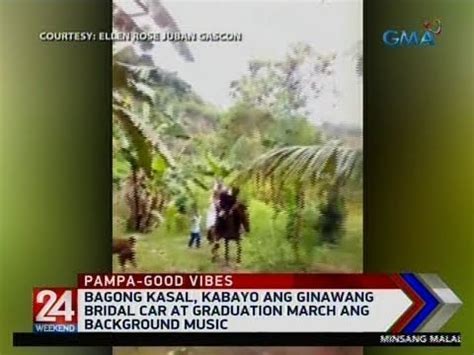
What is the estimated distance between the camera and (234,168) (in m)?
1.64

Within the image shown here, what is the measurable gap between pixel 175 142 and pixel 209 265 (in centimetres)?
32

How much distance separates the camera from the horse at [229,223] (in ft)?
5.38

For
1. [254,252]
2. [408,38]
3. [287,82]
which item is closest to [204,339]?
[254,252]

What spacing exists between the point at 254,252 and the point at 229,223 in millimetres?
97

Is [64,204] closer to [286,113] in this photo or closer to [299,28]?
[286,113]

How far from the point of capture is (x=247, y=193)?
164cm

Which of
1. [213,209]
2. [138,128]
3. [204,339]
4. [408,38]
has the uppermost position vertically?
[408,38]

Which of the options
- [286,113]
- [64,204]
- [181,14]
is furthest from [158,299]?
[181,14]

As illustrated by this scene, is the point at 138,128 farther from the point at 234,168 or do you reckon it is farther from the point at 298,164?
the point at 298,164

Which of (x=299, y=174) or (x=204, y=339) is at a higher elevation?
(x=299, y=174)
